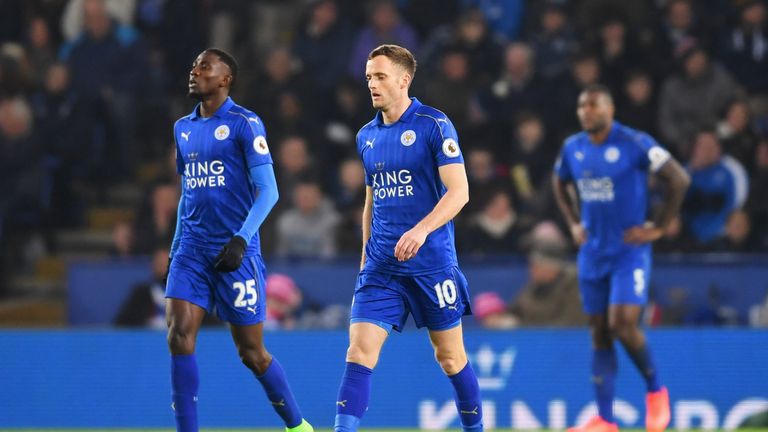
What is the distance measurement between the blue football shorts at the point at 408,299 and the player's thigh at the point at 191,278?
0.90 m

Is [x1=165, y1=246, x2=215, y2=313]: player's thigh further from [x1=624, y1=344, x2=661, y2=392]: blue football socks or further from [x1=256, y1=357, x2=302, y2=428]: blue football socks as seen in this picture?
[x1=624, y1=344, x2=661, y2=392]: blue football socks

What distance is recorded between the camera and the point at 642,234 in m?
8.89

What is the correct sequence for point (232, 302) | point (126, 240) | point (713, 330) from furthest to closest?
point (126, 240) → point (713, 330) → point (232, 302)

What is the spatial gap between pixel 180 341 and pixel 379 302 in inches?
43.1

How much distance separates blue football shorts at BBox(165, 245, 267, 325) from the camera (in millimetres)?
7133

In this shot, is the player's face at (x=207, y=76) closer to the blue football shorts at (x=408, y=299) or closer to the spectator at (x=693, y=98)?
the blue football shorts at (x=408, y=299)

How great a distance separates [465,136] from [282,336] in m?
3.60

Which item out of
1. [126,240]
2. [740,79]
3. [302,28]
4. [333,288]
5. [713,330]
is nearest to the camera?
[713,330]

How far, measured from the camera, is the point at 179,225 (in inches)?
289

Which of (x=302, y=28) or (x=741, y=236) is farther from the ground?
(x=302, y=28)

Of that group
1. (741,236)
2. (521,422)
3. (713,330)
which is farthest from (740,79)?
(521,422)

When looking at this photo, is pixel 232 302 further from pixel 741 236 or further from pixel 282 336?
pixel 741 236

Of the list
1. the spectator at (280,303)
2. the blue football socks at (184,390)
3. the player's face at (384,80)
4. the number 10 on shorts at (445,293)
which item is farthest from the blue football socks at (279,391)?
the spectator at (280,303)

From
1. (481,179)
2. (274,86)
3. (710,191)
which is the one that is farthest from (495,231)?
(274,86)
